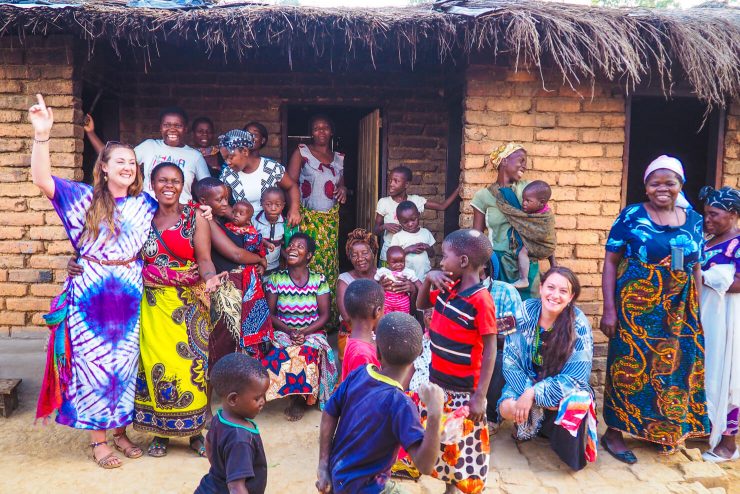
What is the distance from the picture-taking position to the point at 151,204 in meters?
3.43

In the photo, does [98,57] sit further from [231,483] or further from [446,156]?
[231,483]

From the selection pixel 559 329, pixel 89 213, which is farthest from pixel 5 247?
pixel 559 329

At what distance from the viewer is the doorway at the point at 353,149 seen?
5.81 meters

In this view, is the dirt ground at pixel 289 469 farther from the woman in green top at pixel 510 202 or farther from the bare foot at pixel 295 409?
the woman in green top at pixel 510 202

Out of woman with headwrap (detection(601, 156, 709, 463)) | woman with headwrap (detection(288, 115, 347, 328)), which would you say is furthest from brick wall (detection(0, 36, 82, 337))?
woman with headwrap (detection(601, 156, 709, 463))

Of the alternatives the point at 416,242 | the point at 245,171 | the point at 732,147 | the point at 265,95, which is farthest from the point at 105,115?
the point at 732,147

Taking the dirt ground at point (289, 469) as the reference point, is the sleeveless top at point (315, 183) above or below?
above

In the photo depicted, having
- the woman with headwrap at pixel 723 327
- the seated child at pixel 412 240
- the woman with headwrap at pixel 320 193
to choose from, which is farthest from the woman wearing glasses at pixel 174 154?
the woman with headwrap at pixel 723 327

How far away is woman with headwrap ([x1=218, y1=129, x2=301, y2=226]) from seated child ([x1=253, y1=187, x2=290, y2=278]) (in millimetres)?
71

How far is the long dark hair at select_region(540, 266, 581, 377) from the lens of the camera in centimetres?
343

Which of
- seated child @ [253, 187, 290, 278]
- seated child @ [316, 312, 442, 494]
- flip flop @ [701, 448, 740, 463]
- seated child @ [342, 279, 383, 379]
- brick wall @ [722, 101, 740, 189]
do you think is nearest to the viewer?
seated child @ [316, 312, 442, 494]

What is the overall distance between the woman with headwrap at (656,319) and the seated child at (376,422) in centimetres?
199

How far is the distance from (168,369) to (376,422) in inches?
71.6

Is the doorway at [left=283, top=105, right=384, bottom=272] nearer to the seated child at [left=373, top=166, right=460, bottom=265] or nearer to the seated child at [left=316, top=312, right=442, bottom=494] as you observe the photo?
the seated child at [left=373, top=166, right=460, bottom=265]
